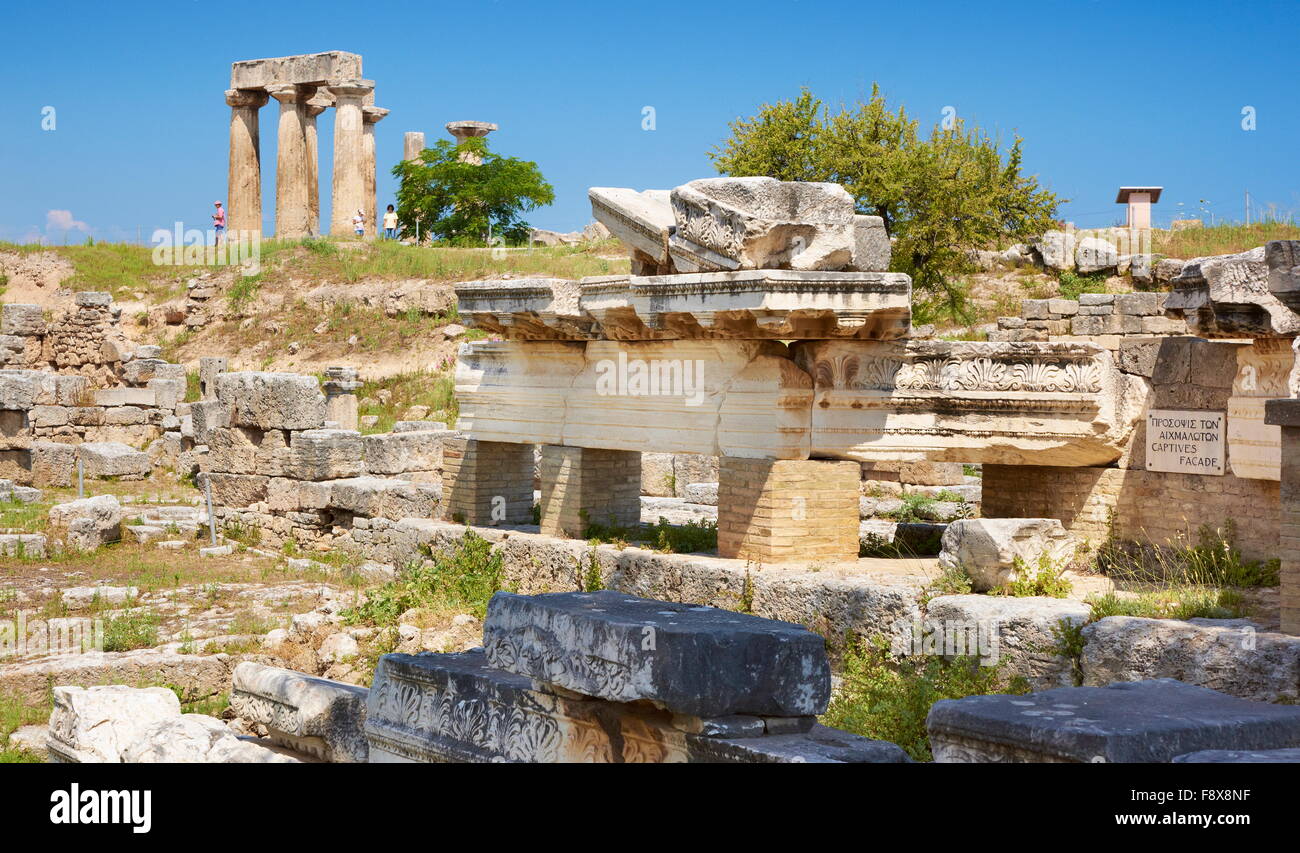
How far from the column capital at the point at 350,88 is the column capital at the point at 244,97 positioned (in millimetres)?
2037

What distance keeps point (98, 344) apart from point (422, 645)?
49.8 feet

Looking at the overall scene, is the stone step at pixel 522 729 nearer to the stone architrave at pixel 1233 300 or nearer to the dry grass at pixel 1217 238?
the stone architrave at pixel 1233 300

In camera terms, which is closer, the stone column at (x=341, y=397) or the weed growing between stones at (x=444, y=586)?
the weed growing between stones at (x=444, y=586)

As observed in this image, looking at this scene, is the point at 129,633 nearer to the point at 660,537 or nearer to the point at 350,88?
the point at 660,537

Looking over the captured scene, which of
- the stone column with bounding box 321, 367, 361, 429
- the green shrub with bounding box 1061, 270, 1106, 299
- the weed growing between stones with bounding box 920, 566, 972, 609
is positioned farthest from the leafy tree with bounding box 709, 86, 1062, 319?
the weed growing between stones with bounding box 920, 566, 972, 609

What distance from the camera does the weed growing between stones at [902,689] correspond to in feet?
23.2

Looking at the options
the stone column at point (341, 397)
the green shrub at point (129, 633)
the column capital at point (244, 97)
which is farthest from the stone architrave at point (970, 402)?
the column capital at point (244, 97)

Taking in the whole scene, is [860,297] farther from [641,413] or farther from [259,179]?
[259,179]

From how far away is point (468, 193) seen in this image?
1592 inches

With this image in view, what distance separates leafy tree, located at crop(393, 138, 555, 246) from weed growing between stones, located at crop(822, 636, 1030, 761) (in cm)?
3324

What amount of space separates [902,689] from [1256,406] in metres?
3.12

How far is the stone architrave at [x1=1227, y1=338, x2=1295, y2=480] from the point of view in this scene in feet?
27.2

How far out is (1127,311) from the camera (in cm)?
1823

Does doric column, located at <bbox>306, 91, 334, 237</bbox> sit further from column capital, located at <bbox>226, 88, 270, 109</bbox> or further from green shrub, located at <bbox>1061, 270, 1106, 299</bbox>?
green shrub, located at <bbox>1061, 270, 1106, 299</bbox>
